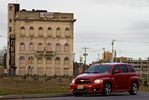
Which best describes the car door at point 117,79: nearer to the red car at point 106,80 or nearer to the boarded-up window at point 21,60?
the red car at point 106,80

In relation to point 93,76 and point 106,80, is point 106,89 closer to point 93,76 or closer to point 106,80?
point 106,80

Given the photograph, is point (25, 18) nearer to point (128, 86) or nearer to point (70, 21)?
point (70, 21)

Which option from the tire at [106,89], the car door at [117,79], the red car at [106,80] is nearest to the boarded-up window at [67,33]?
the red car at [106,80]

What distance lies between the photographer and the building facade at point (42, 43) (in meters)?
102

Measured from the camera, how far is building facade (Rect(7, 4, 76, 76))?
101938 millimetres

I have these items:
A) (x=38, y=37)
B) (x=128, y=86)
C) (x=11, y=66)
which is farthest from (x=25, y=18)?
(x=128, y=86)

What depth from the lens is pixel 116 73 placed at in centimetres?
2002

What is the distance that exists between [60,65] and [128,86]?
8402 cm

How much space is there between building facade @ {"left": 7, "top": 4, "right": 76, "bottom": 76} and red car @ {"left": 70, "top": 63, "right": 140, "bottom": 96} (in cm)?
8118

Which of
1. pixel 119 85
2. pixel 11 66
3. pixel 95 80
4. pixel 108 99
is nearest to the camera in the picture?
pixel 108 99

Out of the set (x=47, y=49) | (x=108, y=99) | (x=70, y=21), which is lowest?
(x=108, y=99)

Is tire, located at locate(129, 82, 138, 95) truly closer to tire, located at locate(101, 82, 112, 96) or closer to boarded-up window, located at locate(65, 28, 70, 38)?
tire, located at locate(101, 82, 112, 96)

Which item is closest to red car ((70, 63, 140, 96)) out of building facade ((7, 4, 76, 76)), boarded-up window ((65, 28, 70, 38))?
building facade ((7, 4, 76, 76))

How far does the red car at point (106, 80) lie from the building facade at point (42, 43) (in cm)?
8118
